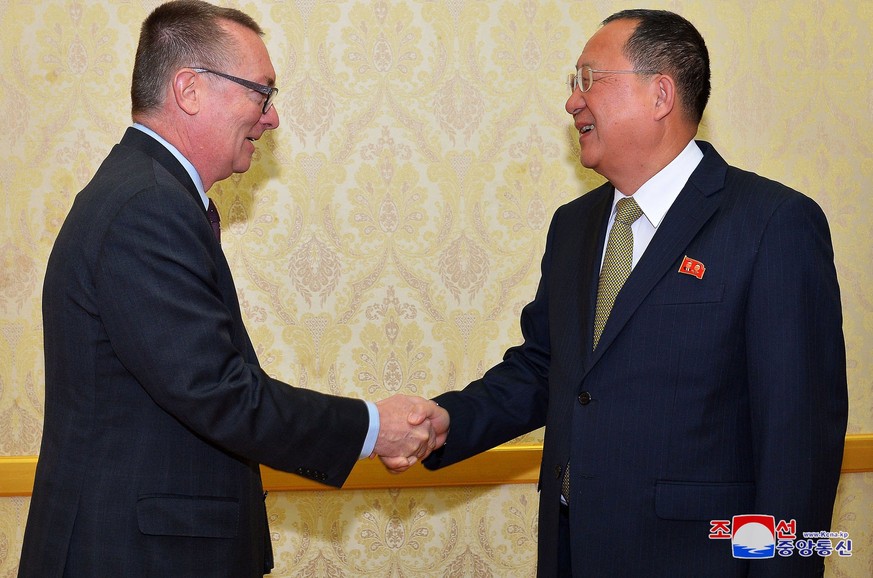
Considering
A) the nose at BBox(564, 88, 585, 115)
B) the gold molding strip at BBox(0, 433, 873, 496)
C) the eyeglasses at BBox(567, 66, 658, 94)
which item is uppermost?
the eyeglasses at BBox(567, 66, 658, 94)

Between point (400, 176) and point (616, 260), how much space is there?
113 centimetres

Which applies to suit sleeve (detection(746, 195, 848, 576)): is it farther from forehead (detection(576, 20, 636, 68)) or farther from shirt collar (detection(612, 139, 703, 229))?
forehead (detection(576, 20, 636, 68))

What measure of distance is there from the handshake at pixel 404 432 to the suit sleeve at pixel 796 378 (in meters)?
0.93

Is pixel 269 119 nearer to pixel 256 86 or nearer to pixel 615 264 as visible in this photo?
pixel 256 86

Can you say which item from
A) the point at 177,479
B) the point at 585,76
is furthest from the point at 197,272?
the point at 585,76

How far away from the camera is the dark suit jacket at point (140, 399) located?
191cm

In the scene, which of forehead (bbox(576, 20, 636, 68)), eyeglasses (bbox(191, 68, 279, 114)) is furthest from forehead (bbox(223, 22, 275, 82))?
forehead (bbox(576, 20, 636, 68))

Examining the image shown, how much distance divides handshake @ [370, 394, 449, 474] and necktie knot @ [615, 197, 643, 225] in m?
0.79

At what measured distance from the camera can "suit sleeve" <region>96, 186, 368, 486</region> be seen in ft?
6.25

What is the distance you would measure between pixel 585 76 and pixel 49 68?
1851mm

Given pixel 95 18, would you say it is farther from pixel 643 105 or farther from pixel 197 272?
pixel 643 105

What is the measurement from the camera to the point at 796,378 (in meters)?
1.91

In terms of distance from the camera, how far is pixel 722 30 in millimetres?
3250

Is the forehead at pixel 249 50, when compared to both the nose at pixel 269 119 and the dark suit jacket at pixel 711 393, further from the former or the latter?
the dark suit jacket at pixel 711 393
